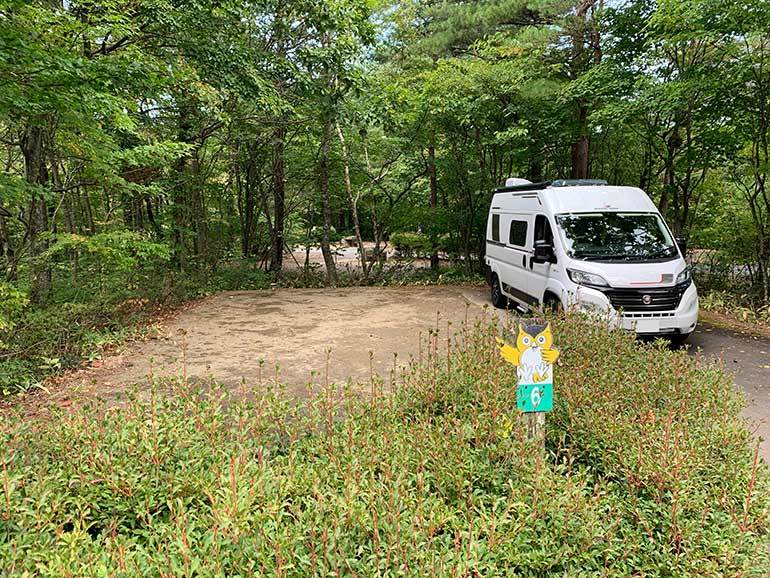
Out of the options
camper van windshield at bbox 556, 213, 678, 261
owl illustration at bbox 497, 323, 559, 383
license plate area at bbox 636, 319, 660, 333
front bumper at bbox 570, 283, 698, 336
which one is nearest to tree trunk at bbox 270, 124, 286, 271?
camper van windshield at bbox 556, 213, 678, 261

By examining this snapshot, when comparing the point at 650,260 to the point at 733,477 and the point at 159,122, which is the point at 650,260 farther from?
the point at 159,122

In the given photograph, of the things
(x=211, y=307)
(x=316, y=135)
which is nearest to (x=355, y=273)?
(x=316, y=135)

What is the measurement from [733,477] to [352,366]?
3900 mm

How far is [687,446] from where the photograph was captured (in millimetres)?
2574

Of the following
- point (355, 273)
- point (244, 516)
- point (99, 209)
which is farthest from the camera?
point (355, 273)

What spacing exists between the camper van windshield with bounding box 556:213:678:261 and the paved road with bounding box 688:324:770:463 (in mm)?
1394

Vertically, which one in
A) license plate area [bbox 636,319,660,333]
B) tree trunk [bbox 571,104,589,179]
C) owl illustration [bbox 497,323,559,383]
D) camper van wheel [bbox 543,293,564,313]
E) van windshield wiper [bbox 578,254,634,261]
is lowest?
license plate area [bbox 636,319,660,333]

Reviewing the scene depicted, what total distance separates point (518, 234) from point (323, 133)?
21.5 ft

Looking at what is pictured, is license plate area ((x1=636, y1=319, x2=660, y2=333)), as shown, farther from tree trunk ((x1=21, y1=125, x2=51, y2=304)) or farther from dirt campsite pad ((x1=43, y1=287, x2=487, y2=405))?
tree trunk ((x1=21, y1=125, x2=51, y2=304))

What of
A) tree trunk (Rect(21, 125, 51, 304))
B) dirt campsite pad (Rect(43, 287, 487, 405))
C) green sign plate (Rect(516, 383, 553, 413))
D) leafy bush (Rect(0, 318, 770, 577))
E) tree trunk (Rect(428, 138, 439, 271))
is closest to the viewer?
leafy bush (Rect(0, 318, 770, 577))

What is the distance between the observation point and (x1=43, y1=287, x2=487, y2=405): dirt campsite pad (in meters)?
5.24

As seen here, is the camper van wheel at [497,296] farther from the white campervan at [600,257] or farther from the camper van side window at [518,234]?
the camper van side window at [518,234]

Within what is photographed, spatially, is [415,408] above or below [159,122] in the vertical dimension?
below

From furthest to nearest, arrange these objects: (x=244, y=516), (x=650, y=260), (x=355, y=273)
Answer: (x=355, y=273)
(x=650, y=260)
(x=244, y=516)
